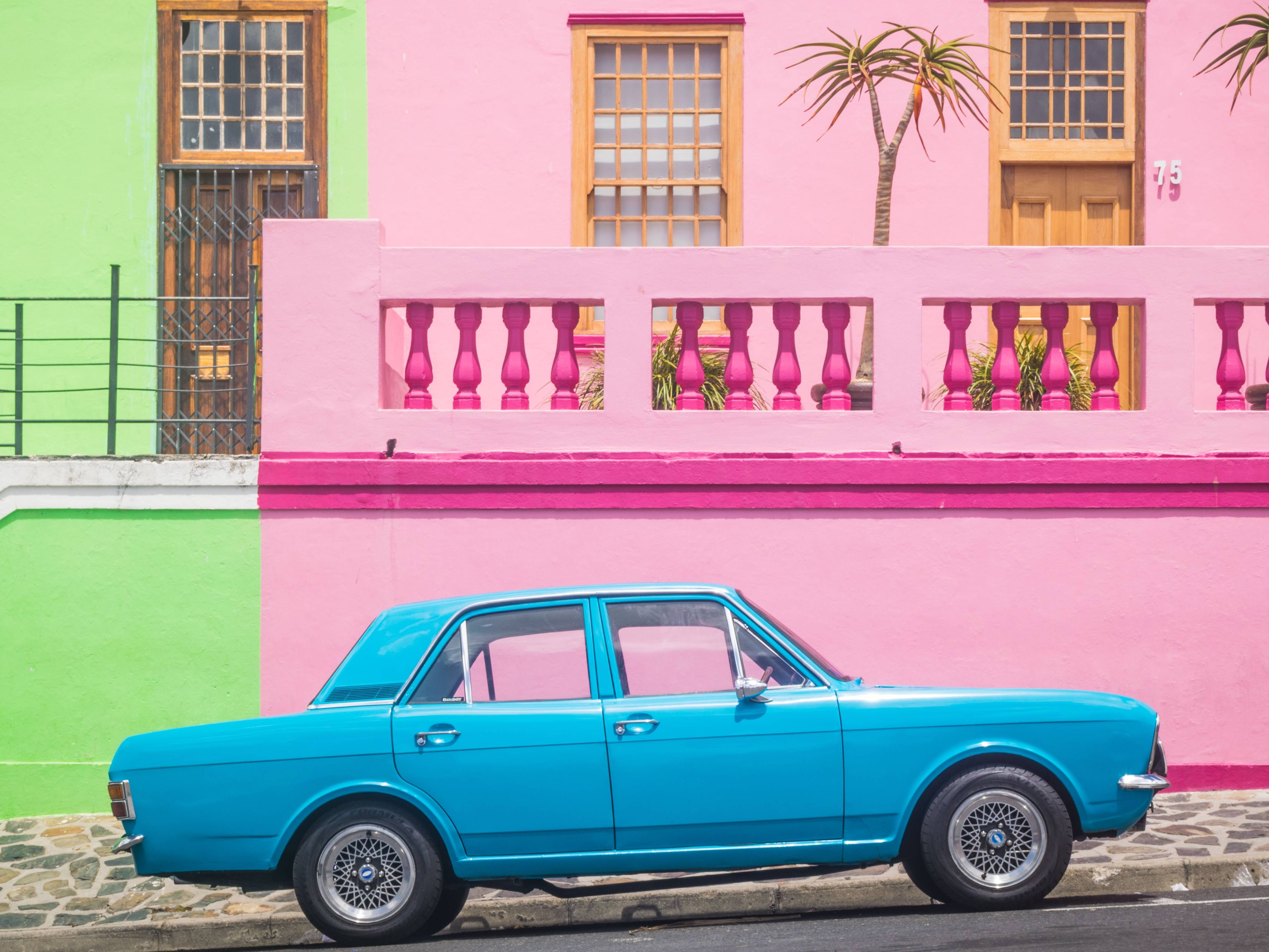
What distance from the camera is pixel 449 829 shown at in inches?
225

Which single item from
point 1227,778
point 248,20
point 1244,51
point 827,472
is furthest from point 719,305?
point 248,20

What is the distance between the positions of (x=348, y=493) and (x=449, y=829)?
9.79 feet

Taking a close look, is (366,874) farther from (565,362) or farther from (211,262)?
(211,262)

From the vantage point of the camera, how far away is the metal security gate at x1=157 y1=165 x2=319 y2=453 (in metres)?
10.8

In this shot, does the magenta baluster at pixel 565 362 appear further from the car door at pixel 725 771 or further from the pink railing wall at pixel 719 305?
the car door at pixel 725 771

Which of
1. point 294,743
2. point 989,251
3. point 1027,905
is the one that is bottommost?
point 1027,905

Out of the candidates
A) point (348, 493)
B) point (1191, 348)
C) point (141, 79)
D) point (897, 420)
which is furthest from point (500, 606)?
point (141, 79)

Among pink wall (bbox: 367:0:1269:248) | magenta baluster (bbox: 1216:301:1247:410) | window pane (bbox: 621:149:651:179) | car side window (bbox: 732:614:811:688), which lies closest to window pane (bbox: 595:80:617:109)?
pink wall (bbox: 367:0:1269:248)

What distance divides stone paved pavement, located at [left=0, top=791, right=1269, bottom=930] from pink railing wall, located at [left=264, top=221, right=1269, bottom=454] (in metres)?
2.17

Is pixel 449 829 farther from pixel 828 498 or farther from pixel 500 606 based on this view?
pixel 828 498

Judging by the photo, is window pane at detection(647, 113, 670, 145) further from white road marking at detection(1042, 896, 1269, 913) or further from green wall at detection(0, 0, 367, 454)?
white road marking at detection(1042, 896, 1269, 913)

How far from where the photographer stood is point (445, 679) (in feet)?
19.3

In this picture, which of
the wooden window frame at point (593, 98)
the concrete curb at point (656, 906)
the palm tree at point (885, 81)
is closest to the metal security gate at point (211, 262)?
the wooden window frame at point (593, 98)

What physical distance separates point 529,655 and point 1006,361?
3.95 m
